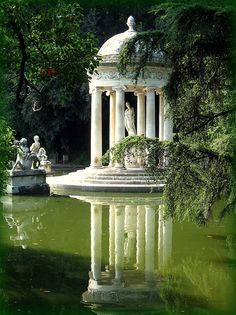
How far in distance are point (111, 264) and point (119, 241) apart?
208 centimetres

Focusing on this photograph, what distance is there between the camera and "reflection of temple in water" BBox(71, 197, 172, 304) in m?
7.89

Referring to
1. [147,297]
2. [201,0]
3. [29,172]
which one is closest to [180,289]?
[147,297]

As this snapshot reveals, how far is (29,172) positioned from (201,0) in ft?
43.5

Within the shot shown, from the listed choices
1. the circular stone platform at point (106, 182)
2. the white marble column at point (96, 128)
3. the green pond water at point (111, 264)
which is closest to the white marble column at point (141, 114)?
the white marble column at point (96, 128)

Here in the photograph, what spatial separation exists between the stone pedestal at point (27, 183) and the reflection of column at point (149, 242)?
17.1 ft

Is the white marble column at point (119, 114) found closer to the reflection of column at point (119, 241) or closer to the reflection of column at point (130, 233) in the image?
the reflection of column at point (130, 233)

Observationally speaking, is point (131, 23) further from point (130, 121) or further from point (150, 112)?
point (130, 121)

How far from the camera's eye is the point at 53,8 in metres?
7.09

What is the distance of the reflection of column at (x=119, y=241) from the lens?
9.23 m

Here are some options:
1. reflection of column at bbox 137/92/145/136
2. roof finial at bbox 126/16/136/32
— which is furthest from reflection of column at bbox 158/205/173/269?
roof finial at bbox 126/16/136/32

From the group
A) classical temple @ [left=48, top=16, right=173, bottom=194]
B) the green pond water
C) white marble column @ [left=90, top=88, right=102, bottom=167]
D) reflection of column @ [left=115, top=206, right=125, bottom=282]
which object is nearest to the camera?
the green pond water

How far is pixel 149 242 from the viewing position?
11.7 metres

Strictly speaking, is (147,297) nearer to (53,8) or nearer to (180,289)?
(180,289)

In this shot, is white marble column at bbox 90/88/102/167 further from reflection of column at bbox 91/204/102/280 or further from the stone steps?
reflection of column at bbox 91/204/102/280
